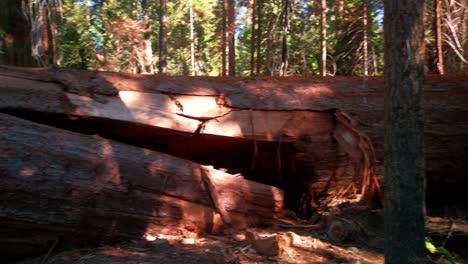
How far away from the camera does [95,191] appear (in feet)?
16.1

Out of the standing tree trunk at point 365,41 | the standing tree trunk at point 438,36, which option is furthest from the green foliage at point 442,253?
the standing tree trunk at point 365,41

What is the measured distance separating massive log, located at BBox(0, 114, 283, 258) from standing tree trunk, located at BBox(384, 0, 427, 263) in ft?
7.18

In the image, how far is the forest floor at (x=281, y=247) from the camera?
15.1 feet

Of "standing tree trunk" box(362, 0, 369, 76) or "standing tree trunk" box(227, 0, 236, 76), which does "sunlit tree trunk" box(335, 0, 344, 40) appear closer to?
"standing tree trunk" box(362, 0, 369, 76)

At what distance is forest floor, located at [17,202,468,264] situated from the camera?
15.1 feet

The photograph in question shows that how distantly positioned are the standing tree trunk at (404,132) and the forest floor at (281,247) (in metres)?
0.75

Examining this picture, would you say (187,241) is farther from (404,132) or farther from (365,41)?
(365,41)

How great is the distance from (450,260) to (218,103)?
10.9 ft

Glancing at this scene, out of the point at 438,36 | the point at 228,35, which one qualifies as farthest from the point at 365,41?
the point at 228,35

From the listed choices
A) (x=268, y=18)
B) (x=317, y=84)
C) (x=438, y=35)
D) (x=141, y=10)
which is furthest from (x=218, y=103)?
(x=141, y=10)

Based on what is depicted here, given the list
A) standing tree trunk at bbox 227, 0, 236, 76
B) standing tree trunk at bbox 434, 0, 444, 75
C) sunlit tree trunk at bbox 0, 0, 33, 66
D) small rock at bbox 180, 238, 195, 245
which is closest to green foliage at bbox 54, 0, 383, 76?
standing tree trunk at bbox 227, 0, 236, 76

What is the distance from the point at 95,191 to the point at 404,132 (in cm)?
326

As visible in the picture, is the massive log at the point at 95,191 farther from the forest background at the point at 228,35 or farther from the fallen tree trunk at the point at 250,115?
the forest background at the point at 228,35

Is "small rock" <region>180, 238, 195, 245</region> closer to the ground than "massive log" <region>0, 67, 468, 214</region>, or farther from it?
closer to the ground
